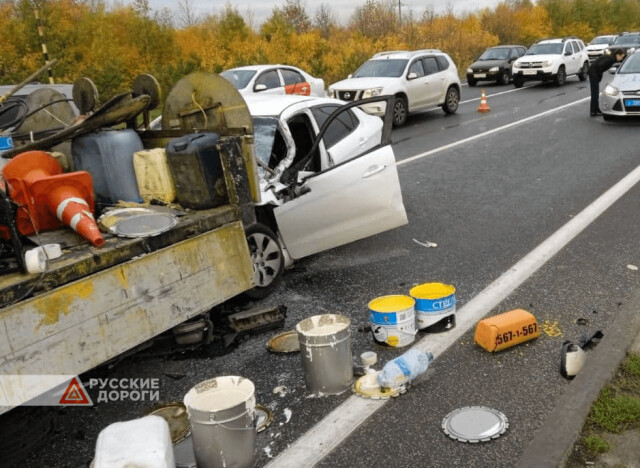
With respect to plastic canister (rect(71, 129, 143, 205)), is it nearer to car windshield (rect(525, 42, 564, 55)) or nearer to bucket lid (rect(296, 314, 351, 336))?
bucket lid (rect(296, 314, 351, 336))

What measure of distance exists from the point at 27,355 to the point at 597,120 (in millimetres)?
14131

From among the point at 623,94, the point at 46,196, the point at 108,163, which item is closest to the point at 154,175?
the point at 108,163

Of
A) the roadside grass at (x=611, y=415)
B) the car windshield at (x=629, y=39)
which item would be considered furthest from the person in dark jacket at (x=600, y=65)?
the car windshield at (x=629, y=39)

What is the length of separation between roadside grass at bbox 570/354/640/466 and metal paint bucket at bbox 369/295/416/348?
133 cm

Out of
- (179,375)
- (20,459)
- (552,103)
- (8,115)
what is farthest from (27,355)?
(552,103)

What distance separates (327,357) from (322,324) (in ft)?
0.94

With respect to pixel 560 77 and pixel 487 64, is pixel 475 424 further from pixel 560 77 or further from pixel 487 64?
pixel 487 64

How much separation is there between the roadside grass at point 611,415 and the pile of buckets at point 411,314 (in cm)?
123

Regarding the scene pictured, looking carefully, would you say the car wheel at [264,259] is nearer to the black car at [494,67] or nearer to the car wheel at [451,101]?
the car wheel at [451,101]

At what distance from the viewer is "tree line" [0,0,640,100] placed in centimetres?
2586

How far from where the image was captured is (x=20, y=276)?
3268mm

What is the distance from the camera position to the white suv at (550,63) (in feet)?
77.3

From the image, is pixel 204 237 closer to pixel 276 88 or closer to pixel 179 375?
pixel 179 375

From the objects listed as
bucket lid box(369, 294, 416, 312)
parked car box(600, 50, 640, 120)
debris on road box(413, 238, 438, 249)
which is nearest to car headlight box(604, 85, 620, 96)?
parked car box(600, 50, 640, 120)
